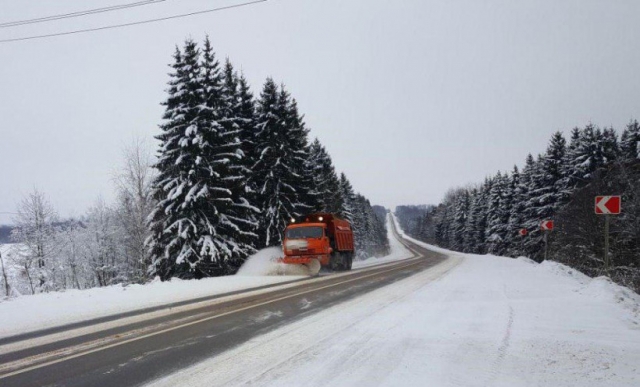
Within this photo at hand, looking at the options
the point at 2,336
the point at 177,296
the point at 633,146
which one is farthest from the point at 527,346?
the point at 633,146

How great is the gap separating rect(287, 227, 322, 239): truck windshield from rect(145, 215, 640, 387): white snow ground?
13.0m

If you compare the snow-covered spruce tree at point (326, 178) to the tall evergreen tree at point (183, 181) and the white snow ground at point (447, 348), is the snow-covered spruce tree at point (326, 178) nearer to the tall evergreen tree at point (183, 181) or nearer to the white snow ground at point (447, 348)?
the tall evergreen tree at point (183, 181)

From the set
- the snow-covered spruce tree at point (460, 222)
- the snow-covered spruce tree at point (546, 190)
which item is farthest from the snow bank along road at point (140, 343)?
the snow-covered spruce tree at point (460, 222)

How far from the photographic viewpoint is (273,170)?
96.9ft

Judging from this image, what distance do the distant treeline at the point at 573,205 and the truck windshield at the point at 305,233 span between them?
13.6 m

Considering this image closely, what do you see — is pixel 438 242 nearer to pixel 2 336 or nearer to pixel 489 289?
pixel 489 289

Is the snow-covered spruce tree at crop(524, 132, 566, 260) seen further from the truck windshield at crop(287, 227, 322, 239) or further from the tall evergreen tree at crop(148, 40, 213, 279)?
the tall evergreen tree at crop(148, 40, 213, 279)

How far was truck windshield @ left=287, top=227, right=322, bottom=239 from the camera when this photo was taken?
Result: 23.1m

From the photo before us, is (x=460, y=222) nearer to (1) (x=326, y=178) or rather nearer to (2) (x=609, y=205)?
(1) (x=326, y=178)

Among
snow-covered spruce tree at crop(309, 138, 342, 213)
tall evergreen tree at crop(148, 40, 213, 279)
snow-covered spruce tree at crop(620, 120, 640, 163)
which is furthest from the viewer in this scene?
snow-covered spruce tree at crop(309, 138, 342, 213)

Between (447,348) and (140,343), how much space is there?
4.75m

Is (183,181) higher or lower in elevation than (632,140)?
lower

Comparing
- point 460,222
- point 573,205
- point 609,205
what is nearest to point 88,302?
point 609,205

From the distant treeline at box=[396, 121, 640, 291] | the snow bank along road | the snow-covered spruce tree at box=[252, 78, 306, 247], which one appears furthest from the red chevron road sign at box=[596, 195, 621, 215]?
the snow-covered spruce tree at box=[252, 78, 306, 247]
